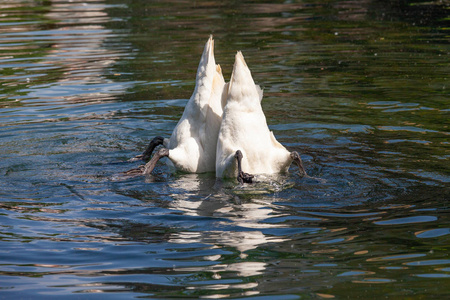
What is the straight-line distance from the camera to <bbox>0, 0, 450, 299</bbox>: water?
4473 millimetres

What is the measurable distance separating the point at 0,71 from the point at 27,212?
7.63 meters

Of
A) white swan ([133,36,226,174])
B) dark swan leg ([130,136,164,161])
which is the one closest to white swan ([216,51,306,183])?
white swan ([133,36,226,174])

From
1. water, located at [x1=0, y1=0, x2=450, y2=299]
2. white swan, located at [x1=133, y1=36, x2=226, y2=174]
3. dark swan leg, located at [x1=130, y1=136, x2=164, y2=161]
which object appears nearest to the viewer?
water, located at [x1=0, y1=0, x2=450, y2=299]

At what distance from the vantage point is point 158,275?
14.7 feet

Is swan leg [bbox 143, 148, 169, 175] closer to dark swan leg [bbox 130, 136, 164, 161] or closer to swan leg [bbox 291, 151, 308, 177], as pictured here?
dark swan leg [bbox 130, 136, 164, 161]

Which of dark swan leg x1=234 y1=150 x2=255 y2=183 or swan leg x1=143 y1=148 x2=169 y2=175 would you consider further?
swan leg x1=143 y1=148 x2=169 y2=175

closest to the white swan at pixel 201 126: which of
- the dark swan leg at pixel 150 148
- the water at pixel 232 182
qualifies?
the water at pixel 232 182

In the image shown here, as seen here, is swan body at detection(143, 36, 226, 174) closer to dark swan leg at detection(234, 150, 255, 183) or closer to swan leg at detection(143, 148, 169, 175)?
swan leg at detection(143, 148, 169, 175)

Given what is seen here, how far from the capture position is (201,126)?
679 cm

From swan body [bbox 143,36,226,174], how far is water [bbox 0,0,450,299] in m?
0.18

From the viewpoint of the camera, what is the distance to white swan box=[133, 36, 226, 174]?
6684 mm

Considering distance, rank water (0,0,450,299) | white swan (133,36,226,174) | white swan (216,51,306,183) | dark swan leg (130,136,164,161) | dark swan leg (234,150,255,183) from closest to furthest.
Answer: water (0,0,450,299) → dark swan leg (234,150,255,183) → white swan (216,51,306,183) → white swan (133,36,226,174) → dark swan leg (130,136,164,161)

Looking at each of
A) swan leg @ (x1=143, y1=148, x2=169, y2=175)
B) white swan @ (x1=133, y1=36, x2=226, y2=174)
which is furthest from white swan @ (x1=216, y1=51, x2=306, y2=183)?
swan leg @ (x1=143, y1=148, x2=169, y2=175)

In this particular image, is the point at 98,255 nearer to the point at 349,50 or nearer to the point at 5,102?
the point at 5,102
